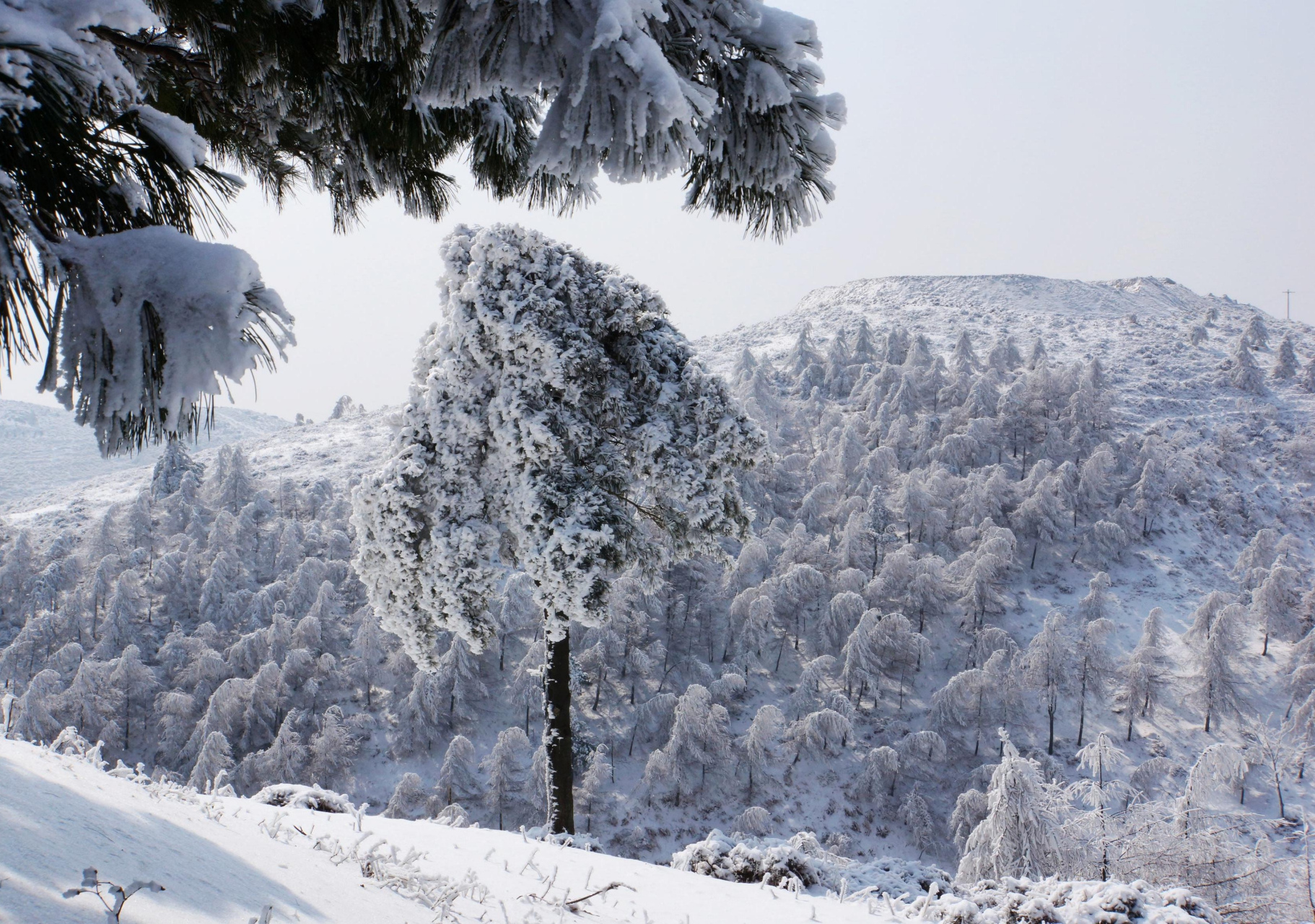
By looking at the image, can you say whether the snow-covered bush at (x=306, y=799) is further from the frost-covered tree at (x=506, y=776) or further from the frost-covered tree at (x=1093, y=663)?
the frost-covered tree at (x=1093, y=663)

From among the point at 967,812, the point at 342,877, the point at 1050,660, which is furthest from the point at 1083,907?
the point at 1050,660

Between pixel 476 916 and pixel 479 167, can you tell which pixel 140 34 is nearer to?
pixel 479 167

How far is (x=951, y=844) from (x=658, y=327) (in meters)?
23.2

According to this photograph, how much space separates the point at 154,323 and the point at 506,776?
26725mm

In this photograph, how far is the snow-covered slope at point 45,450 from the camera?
81312mm

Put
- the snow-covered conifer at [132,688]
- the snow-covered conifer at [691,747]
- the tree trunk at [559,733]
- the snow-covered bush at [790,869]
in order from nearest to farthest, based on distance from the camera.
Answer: the snow-covered bush at [790,869] → the tree trunk at [559,733] → the snow-covered conifer at [691,747] → the snow-covered conifer at [132,688]

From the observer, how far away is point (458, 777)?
82.4 ft

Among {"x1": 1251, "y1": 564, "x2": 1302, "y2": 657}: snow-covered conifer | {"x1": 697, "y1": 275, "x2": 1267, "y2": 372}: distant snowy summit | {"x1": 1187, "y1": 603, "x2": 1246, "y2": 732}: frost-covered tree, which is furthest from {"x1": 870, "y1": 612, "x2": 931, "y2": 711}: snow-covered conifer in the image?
{"x1": 697, "y1": 275, "x2": 1267, "y2": 372}: distant snowy summit

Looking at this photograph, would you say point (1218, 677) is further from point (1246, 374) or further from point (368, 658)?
point (1246, 374)

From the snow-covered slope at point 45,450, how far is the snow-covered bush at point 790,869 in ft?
259

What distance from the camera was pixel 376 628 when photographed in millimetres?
30438

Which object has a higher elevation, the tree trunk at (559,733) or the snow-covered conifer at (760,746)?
the tree trunk at (559,733)

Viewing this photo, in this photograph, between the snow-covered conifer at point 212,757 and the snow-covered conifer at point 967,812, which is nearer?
the snow-covered conifer at point 967,812

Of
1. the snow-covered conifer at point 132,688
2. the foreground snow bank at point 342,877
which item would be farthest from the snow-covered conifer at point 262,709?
the foreground snow bank at point 342,877
